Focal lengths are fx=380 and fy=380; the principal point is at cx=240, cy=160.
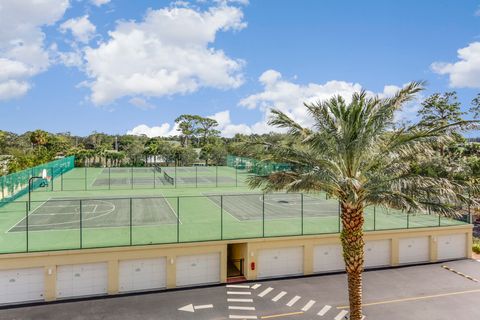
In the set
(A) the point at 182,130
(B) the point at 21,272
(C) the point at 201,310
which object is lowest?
(C) the point at 201,310

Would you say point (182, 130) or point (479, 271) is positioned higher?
point (182, 130)

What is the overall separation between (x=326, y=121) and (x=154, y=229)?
14615 mm

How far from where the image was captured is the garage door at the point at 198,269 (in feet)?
64.5

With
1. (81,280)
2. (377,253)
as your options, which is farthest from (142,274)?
(377,253)

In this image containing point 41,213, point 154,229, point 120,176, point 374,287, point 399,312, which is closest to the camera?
point 399,312

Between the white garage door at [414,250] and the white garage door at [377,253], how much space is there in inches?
35.0

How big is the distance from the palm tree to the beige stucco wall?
645 centimetres

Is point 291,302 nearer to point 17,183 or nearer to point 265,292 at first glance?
point 265,292

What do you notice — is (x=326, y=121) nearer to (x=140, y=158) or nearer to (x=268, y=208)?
(x=268, y=208)

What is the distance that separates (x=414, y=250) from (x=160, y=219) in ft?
57.5

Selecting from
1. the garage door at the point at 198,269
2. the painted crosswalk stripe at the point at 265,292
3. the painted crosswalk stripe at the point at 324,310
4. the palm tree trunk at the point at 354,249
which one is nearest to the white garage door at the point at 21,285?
the garage door at the point at 198,269

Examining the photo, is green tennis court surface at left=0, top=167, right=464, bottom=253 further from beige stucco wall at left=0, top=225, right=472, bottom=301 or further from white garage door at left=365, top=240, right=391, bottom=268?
white garage door at left=365, top=240, right=391, bottom=268

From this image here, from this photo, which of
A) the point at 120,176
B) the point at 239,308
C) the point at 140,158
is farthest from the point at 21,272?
the point at 140,158

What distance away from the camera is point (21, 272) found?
1752cm
